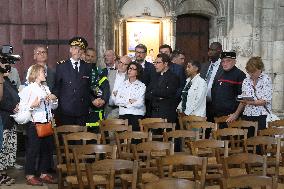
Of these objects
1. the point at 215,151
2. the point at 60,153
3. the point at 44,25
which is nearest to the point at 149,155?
the point at 215,151

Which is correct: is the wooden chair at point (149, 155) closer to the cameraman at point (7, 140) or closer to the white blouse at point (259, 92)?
the cameraman at point (7, 140)

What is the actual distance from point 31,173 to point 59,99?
106cm

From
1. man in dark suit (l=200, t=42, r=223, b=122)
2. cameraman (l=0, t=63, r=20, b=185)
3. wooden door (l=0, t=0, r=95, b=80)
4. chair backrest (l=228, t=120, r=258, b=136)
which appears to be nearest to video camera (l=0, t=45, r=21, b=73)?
cameraman (l=0, t=63, r=20, b=185)

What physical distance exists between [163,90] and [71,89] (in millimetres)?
1268

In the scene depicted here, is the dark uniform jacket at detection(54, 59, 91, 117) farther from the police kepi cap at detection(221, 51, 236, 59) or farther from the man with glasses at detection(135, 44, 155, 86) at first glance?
the police kepi cap at detection(221, 51, 236, 59)

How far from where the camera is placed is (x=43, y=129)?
20.0 ft

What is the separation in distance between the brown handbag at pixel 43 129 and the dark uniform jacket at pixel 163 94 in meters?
1.54

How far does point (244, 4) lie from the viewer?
10328 millimetres

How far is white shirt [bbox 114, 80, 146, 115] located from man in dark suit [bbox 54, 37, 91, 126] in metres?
0.51

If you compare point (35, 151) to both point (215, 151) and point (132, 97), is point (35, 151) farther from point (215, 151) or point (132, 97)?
point (215, 151)

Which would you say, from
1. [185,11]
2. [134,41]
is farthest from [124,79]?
[185,11]

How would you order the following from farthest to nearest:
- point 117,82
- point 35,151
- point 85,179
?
point 117,82 → point 35,151 → point 85,179

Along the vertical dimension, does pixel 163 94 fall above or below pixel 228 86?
below

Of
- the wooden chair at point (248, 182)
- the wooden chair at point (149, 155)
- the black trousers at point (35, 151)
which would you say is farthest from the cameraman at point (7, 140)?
the wooden chair at point (248, 182)
